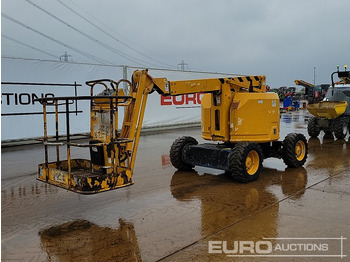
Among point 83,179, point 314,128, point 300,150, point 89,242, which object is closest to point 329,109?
point 314,128

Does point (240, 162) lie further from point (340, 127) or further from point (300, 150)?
point (340, 127)

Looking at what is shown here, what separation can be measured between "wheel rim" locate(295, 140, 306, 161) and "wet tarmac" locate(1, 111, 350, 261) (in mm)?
387

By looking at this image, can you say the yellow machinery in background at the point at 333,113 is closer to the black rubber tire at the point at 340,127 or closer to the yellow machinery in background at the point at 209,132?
the black rubber tire at the point at 340,127

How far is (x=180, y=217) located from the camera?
546cm

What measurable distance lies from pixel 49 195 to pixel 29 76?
7.94 meters

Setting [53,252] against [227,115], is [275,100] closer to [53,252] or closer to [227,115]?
[227,115]

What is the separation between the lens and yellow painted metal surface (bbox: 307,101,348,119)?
13715mm

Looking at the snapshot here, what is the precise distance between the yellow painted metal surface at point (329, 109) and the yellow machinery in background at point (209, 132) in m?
5.54

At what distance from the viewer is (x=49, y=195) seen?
6777 mm

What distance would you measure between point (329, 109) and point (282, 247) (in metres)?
10.6

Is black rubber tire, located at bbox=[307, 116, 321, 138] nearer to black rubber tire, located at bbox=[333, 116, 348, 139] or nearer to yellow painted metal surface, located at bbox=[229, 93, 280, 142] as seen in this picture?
black rubber tire, located at bbox=[333, 116, 348, 139]

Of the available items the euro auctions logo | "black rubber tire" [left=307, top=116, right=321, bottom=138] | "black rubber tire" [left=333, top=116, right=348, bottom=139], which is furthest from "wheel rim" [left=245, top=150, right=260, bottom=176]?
"black rubber tire" [left=307, top=116, right=321, bottom=138]

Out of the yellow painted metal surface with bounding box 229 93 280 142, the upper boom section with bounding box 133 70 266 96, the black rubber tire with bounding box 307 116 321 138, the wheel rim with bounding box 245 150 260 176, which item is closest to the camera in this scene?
the upper boom section with bounding box 133 70 266 96

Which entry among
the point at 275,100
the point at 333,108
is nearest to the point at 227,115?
the point at 275,100
